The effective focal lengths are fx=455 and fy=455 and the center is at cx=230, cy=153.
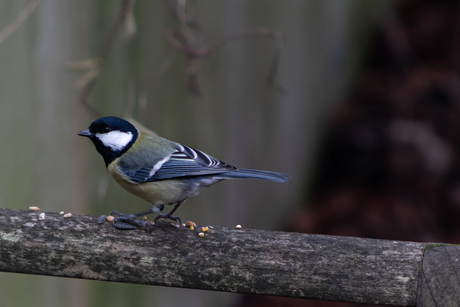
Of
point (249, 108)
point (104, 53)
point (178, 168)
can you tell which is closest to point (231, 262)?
point (178, 168)

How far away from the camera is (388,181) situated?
17.9 ft

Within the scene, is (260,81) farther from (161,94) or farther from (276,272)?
(276,272)

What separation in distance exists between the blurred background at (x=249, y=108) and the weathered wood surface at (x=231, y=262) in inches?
31.4

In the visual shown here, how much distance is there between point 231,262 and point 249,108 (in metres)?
3.05

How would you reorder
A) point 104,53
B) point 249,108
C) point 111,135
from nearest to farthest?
point 111,135, point 104,53, point 249,108

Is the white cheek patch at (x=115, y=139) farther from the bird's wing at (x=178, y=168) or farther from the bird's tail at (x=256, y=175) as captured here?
the bird's tail at (x=256, y=175)

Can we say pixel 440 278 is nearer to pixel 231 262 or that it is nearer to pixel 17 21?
pixel 231 262

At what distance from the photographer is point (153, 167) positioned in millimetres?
→ 2098

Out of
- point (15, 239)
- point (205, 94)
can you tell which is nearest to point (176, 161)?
point (15, 239)

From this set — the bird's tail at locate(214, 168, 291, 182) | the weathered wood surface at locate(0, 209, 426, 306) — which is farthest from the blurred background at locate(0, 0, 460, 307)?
the weathered wood surface at locate(0, 209, 426, 306)

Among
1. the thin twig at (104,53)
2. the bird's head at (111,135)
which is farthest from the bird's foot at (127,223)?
the thin twig at (104,53)

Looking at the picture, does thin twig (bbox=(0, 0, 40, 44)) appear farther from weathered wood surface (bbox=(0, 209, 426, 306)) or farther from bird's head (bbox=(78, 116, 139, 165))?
weathered wood surface (bbox=(0, 209, 426, 306))

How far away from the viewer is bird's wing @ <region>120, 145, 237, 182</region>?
206 cm

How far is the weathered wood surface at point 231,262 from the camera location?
156 cm
